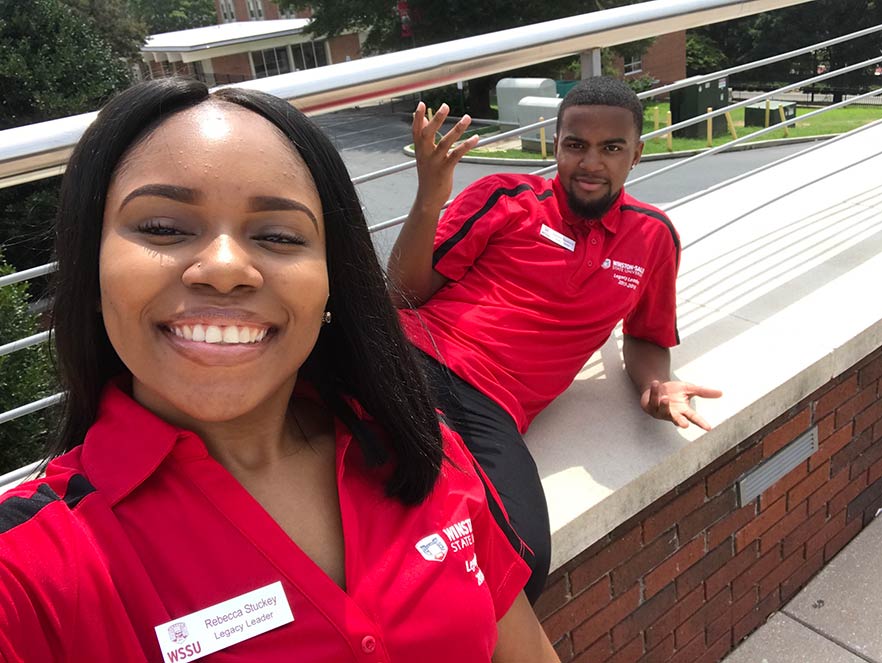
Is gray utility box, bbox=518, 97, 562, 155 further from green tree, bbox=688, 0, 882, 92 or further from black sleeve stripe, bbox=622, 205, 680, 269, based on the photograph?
black sleeve stripe, bbox=622, 205, 680, 269

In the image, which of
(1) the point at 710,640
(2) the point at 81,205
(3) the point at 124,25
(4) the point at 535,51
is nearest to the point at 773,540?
(1) the point at 710,640

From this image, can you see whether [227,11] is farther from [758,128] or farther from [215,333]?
[215,333]

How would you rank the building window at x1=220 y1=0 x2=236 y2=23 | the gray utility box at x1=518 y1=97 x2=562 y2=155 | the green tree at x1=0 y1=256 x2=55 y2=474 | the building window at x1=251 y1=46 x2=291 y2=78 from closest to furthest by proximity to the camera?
the green tree at x1=0 y1=256 x2=55 y2=474 → the gray utility box at x1=518 y1=97 x2=562 y2=155 → the building window at x1=251 y1=46 x2=291 y2=78 → the building window at x1=220 y1=0 x2=236 y2=23

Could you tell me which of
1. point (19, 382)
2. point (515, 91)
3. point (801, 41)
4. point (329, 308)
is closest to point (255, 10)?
point (801, 41)

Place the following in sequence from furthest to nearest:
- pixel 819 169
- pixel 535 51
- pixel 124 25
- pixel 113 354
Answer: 1. pixel 124 25
2. pixel 819 169
3. pixel 535 51
4. pixel 113 354

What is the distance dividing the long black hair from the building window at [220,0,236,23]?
73.3 m

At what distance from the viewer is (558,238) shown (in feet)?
8.25

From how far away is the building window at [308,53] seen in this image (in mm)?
47094

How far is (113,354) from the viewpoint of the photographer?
1.31m

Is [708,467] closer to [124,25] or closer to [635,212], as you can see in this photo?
[635,212]

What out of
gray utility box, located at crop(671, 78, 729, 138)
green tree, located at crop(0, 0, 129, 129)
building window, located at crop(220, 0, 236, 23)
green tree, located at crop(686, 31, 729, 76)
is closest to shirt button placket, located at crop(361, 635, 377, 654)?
green tree, located at crop(0, 0, 129, 129)

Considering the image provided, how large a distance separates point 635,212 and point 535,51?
2.09 feet

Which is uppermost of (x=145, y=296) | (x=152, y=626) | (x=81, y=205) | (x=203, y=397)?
(x=81, y=205)

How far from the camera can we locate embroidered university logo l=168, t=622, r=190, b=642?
3.56ft
